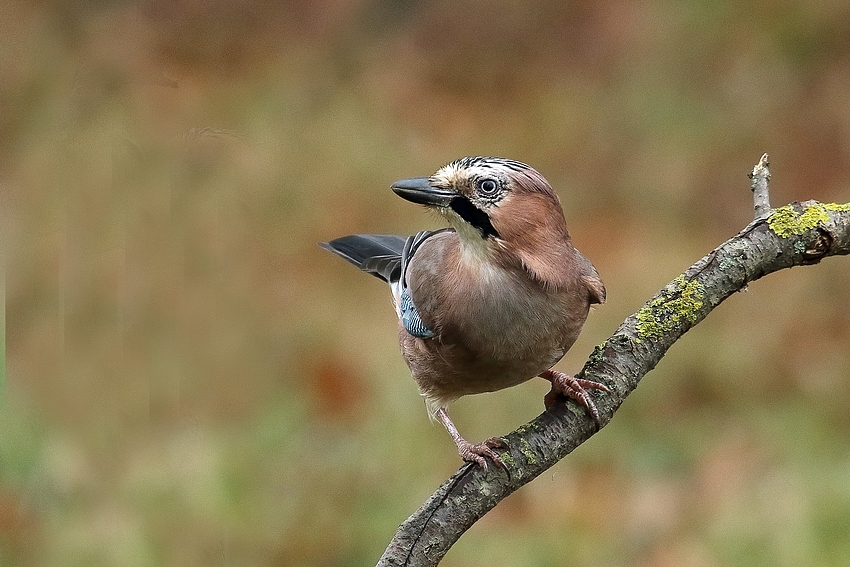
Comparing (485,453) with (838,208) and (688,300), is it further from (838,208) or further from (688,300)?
(838,208)

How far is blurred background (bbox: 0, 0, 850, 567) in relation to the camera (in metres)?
5.24

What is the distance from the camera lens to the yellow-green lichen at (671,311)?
11.5ft

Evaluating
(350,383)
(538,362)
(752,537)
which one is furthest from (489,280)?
(350,383)

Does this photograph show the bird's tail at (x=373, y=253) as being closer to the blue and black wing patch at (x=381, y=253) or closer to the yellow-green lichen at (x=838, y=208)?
the blue and black wing patch at (x=381, y=253)

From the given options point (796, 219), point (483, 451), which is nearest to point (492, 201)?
point (483, 451)

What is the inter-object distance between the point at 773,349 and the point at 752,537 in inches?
71.8

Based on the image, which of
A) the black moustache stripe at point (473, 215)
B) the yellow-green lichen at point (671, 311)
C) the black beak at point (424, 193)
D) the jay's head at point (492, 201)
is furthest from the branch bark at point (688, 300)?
the black beak at point (424, 193)

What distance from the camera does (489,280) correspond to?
11.7 ft

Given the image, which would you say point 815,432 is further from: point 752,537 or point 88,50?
point 88,50

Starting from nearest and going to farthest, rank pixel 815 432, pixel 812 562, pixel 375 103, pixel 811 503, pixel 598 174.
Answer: pixel 812 562, pixel 811 503, pixel 815 432, pixel 598 174, pixel 375 103

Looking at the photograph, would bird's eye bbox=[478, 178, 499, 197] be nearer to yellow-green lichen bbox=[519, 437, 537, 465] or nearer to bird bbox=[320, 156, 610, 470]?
bird bbox=[320, 156, 610, 470]

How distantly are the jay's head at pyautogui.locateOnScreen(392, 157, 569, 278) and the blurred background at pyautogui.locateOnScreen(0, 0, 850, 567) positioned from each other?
1.43 meters

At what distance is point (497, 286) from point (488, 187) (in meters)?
0.35

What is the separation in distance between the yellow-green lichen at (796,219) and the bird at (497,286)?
0.65 m
